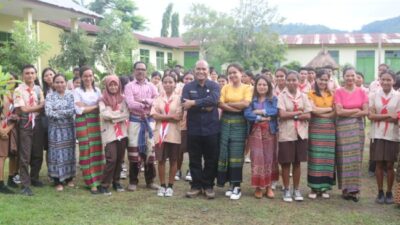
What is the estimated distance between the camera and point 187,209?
17.0ft

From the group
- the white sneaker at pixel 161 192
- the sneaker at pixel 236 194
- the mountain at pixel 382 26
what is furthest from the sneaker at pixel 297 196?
the mountain at pixel 382 26

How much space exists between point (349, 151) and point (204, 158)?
1854 millimetres

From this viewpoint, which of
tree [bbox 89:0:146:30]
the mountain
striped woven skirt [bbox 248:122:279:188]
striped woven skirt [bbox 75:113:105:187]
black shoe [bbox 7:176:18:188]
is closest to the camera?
striped woven skirt [bbox 248:122:279:188]

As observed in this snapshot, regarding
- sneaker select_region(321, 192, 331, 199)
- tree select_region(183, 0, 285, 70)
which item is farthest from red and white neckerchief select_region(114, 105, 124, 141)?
tree select_region(183, 0, 285, 70)

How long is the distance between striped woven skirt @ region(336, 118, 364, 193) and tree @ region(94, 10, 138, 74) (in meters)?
11.5

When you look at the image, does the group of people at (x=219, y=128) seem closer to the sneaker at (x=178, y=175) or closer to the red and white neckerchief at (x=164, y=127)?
the red and white neckerchief at (x=164, y=127)

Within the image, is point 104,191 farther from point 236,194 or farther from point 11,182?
point 236,194

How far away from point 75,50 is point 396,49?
23163mm

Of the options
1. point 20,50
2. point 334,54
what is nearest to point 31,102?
point 20,50

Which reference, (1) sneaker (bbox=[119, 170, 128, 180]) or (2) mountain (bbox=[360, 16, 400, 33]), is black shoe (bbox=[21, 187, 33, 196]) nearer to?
(1) sneaker (bbox=[119, 170, 128, 180])

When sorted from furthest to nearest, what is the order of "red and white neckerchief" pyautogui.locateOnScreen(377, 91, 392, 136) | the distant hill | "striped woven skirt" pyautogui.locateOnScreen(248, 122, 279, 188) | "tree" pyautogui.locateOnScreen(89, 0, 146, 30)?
the distant hill → "tree" pyautogui.locateOnScreen(89, 0, 146, 30) → "striped woven skirt" pyautogui.locateOnScreen(248, 122, 279, 188) → "red and white neckerchief" pyautogui.locateOnScreen(377, 91, 392, 136)

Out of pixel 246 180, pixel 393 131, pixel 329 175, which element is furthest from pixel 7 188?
pixel 393 131

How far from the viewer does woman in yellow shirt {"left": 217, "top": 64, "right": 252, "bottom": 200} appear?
5496 mm

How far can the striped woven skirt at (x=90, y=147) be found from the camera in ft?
19.2
